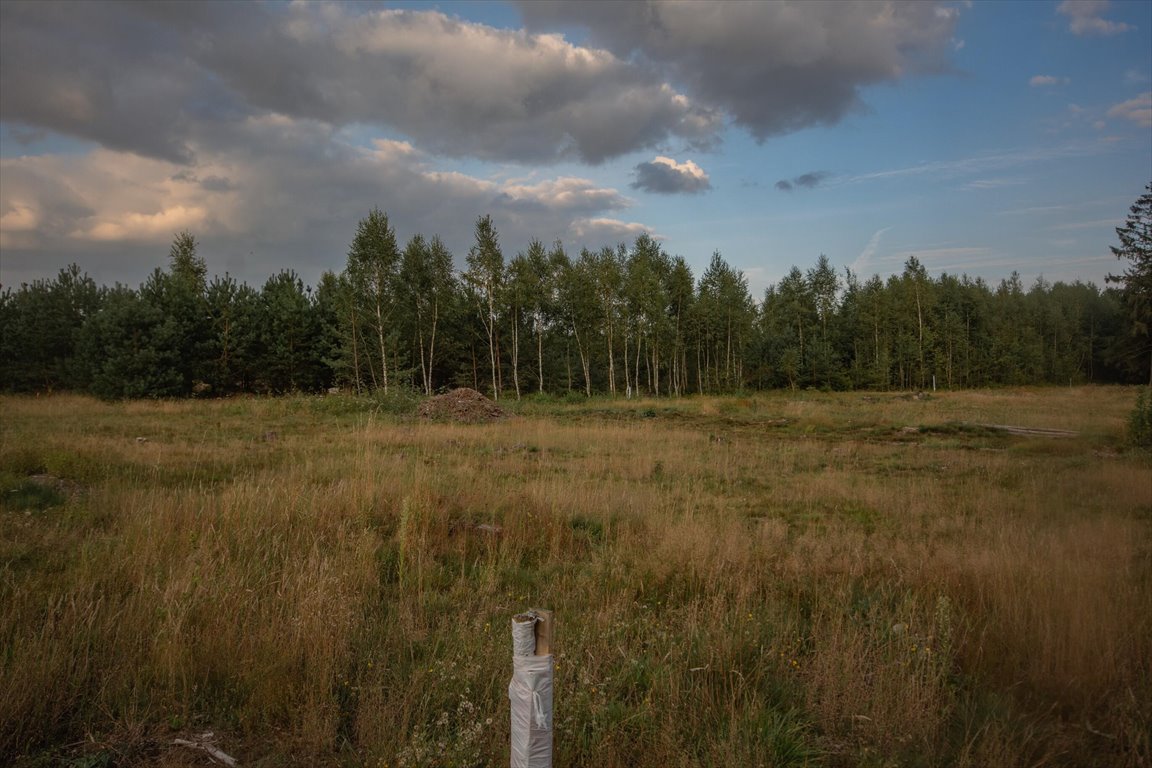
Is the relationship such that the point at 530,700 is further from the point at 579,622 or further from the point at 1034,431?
the point at 1034,431

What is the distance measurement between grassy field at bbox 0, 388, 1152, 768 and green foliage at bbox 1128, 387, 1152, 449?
6902mm

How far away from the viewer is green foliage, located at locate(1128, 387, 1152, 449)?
13898 mm

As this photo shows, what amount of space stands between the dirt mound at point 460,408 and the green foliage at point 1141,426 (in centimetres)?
2018

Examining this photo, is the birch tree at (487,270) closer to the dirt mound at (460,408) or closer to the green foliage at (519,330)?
the green foliage at (519,330)

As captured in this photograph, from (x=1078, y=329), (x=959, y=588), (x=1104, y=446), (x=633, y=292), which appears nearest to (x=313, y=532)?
(x=959, y=588)

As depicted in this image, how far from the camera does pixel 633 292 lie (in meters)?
43.2

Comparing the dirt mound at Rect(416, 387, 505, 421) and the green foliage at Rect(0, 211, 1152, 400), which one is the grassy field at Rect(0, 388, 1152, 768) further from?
the green foliage at Rect(0, 211, 1152, 400)

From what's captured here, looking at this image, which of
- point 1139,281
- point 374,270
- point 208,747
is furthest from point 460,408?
point 1139,281

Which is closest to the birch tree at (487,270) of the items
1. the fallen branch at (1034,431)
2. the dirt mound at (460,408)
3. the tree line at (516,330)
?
the tree line at (516,330)

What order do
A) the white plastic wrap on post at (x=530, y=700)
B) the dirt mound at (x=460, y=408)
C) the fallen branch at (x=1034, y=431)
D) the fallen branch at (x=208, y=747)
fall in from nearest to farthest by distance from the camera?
1. the white plastic wrap on post at (x=530, y=700)
2. the fallen branch at (x=208, y=747)
3. the fallen branch at (x=1034, y=431)
4. the dirt mound at (x=460, y=408)

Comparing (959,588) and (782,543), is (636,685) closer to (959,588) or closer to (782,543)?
(959,588)

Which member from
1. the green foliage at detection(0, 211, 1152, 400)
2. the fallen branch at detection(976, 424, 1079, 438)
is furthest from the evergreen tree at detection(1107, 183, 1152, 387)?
the fallen branch at detection(976, 424, 1079, 438)

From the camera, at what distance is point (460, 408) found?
79.9ft

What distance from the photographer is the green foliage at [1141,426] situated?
45.6 ft
